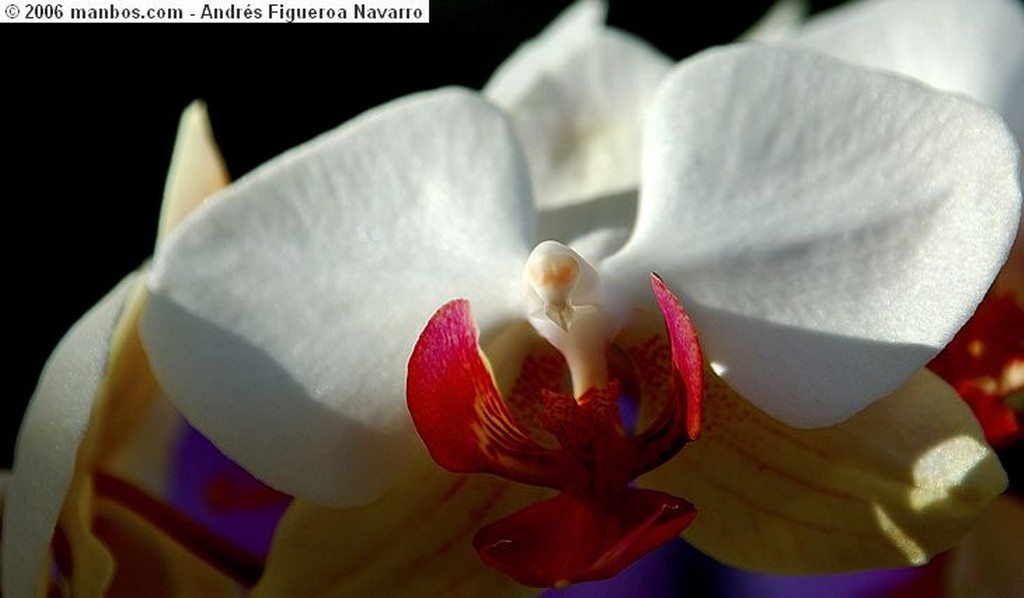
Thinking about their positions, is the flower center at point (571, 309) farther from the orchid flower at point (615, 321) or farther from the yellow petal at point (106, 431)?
the yellow petal at point (106, 431)

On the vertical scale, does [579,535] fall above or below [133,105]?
above

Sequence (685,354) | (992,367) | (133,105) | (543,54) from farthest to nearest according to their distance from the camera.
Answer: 1. (133,105)
2. (543,54)
3. (992,367)
4. (685,354)

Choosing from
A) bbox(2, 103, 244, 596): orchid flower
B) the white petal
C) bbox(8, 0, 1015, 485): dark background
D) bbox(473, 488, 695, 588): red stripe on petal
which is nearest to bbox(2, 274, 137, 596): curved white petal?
bbox(2, 103, 244, 596): orchid flower

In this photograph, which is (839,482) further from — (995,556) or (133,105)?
(133,105)

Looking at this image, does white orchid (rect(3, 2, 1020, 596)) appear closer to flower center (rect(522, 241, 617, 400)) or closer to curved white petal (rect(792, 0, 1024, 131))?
flower center (rect(522, 241, 617, 400))

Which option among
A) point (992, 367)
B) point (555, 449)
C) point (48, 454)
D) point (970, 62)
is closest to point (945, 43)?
point (970, 62)

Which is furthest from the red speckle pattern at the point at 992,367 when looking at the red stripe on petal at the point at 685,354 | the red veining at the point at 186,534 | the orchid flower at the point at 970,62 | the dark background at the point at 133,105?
the dark background at the point at 133,105

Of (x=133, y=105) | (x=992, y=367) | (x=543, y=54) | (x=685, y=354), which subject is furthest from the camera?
(x=133, y=105)
